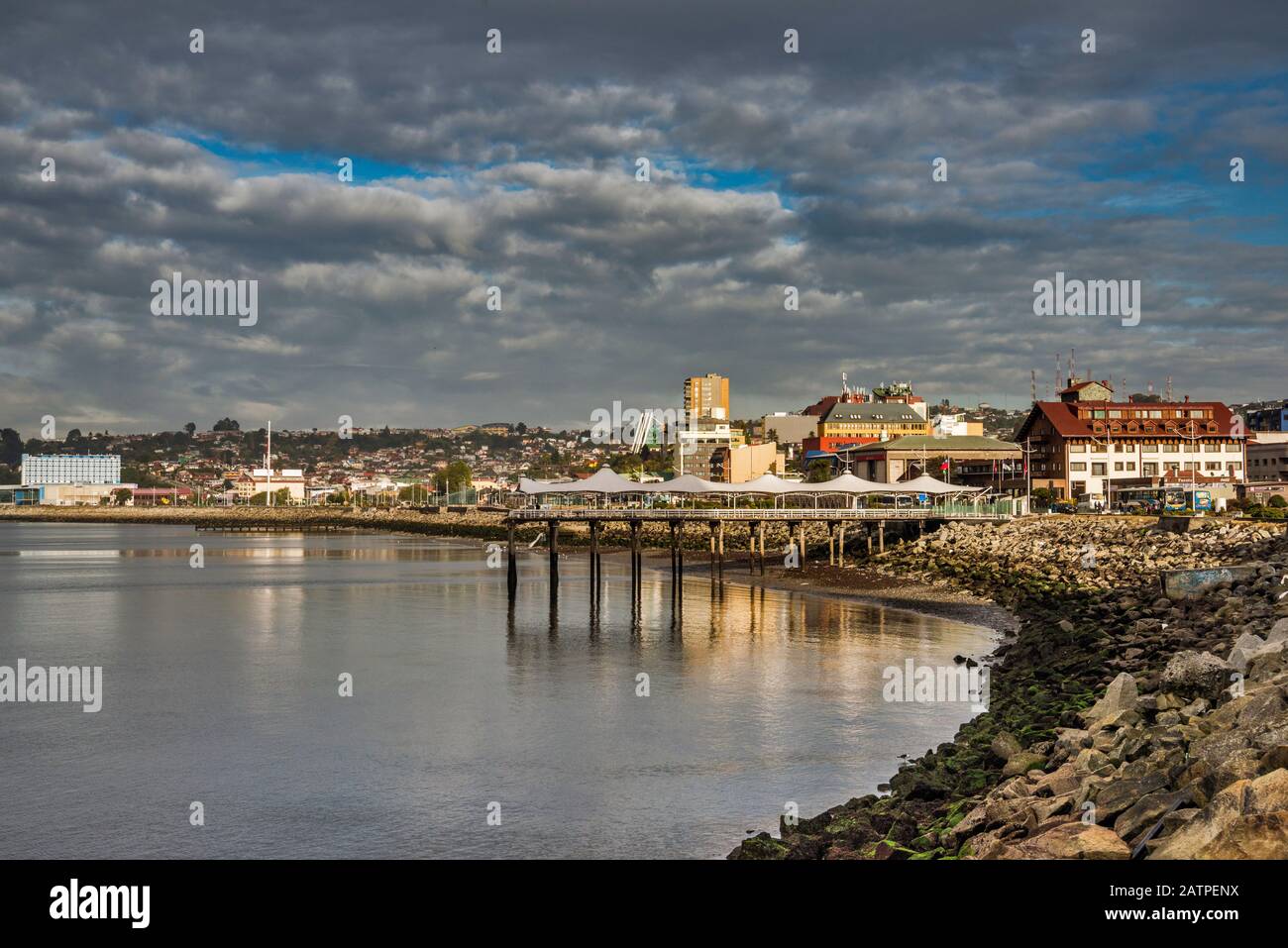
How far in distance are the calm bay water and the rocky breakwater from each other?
200 cm

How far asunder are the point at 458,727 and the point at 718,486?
4491 centimetres

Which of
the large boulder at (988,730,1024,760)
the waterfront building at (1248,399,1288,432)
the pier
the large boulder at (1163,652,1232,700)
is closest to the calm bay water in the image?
the large boulder at (988,730,1024,760)

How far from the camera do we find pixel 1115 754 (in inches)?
645

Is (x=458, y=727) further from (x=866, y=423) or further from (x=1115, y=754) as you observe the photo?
(x=866, y=423)

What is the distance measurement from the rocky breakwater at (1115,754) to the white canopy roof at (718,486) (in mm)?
33525

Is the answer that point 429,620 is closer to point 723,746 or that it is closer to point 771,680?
point 771,680

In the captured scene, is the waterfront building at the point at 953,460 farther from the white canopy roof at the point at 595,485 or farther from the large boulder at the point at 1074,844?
the large boulder at the point at 1074,844

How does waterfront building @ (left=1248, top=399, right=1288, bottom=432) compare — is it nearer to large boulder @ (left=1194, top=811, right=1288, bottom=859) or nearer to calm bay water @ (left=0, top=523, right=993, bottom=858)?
calm bay water @ (left=0, top=523, right=993, bottom=858)

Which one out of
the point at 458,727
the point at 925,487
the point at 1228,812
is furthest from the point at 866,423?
the point at 1228,812

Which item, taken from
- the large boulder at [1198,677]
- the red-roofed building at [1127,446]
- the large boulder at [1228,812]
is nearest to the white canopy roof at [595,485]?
the large boulder at [1198,677]

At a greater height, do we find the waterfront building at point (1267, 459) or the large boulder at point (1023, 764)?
the waterfront building at point (1267, 459)

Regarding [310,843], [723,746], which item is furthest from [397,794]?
[723,746]

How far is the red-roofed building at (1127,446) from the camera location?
102500 mm
